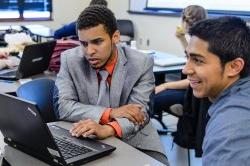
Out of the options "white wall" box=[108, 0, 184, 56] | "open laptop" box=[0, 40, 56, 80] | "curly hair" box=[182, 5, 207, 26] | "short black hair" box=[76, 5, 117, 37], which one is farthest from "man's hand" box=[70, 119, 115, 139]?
"white wall" box=[108, 0, 184, 56]

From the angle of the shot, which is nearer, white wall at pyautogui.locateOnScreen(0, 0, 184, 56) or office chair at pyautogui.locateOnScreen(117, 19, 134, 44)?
white wall at pyautogui.locateOnScreen(0, 0, 184, 56)

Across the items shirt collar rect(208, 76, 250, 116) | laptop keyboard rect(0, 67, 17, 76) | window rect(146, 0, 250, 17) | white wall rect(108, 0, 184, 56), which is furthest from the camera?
white wall rect(108, 0, 184, 56)

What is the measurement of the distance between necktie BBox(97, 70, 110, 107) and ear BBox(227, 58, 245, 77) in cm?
78

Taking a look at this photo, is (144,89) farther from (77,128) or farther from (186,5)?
(186,5)

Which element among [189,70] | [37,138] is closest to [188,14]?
[189,70]

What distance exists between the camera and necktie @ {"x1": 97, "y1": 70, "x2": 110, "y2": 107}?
1.76m

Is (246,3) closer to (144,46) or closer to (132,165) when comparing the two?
(144,46)

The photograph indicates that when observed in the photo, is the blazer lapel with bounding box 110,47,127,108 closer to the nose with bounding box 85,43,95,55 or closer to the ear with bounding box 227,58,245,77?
the nose with bounding box 85,43,95,55

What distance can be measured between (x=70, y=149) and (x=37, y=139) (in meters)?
0.15

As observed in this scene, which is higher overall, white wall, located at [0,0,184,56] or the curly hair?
the curly hair

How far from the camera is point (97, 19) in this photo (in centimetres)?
172

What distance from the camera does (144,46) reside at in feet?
21.7

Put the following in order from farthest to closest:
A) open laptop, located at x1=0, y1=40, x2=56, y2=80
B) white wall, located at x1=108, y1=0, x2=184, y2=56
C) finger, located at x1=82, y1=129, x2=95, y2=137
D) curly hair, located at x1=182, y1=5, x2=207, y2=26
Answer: white wall, located at x1=108, y1=0, x2=184, y2=56 < curly hair, located at x1=182, y1=5, x2=207, y2=26 < open laptop, located at x1=0, y1=40, x2=56, y2=80 < finger, located at x1=82, y1=129, x2=95, y2=137

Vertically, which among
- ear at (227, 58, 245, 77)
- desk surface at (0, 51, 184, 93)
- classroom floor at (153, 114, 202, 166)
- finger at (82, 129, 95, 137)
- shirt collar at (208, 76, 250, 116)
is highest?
ear at (227, 58, 245, 77)
